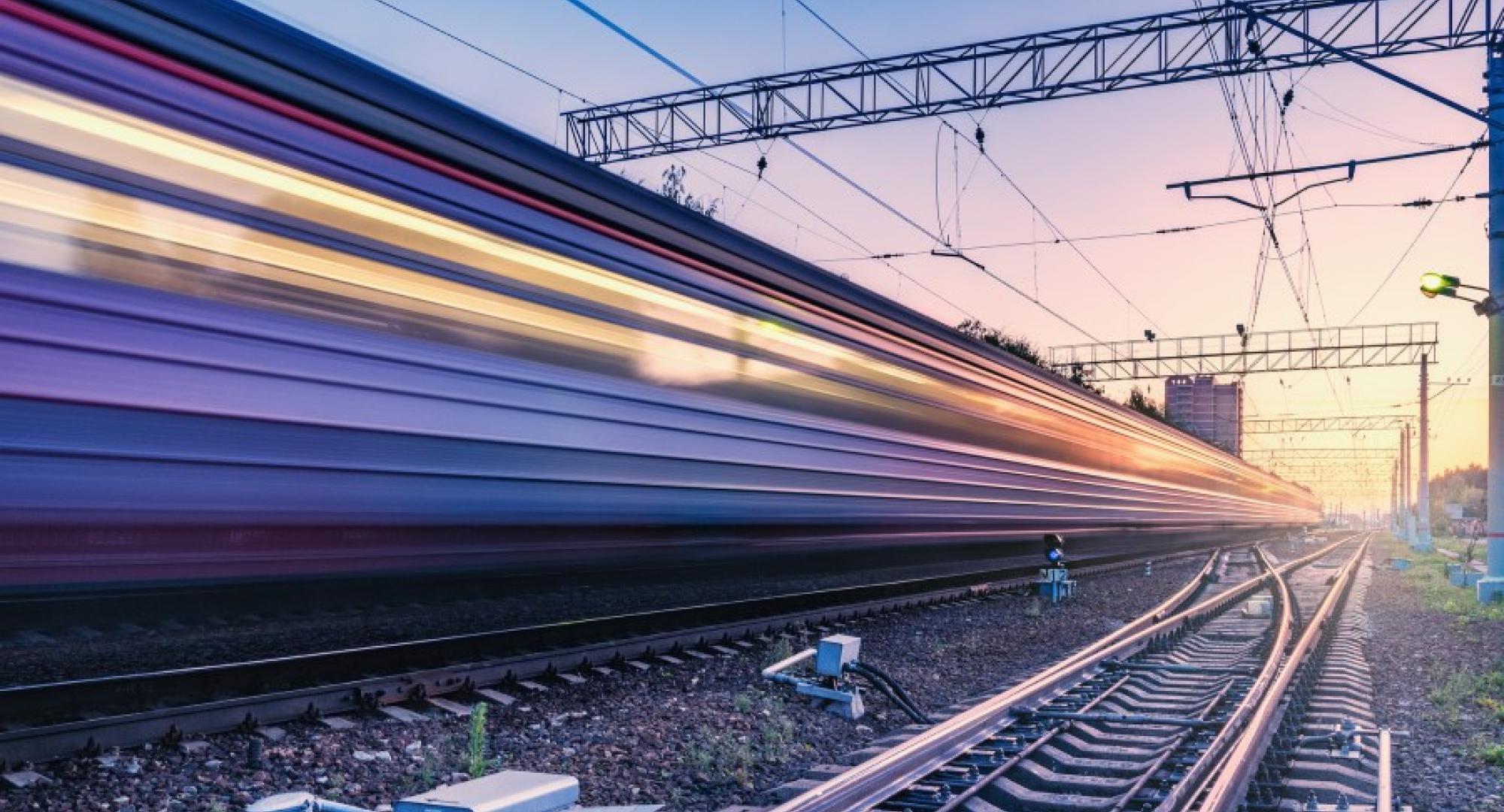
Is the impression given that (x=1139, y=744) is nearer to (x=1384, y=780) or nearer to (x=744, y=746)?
(x=1384, y=780)

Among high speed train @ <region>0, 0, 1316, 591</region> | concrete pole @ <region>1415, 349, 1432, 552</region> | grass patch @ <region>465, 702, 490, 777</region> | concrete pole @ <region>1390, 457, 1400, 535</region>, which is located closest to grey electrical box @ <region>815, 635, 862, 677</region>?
high speed train @ <region>0, 0, 1316, 591</region>

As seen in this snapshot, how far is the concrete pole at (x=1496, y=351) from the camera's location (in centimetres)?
1544

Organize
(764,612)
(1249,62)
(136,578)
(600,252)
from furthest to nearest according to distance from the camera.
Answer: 1. (1249,62)
2. (764,612)
3. (600,252)
4. (136,578)

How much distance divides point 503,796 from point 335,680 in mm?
2830

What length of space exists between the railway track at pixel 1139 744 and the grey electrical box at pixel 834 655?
0.72 meters

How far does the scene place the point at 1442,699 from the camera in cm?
805

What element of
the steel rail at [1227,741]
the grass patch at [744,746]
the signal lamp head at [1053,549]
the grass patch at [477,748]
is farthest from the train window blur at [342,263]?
the signal lamp head at [1053,549]

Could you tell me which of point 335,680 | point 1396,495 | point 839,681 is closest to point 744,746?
point 839,681

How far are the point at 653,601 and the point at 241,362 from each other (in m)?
7.06

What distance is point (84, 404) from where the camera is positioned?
12.9 feet

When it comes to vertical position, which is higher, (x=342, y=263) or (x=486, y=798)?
(x=342, y=263)

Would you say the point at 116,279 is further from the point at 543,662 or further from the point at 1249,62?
the point at 1249,62

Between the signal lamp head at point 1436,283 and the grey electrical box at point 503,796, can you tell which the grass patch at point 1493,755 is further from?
the signal lamp head at point 1436,283

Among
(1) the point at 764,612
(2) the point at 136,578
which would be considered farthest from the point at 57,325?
(1) the point at 764,612
